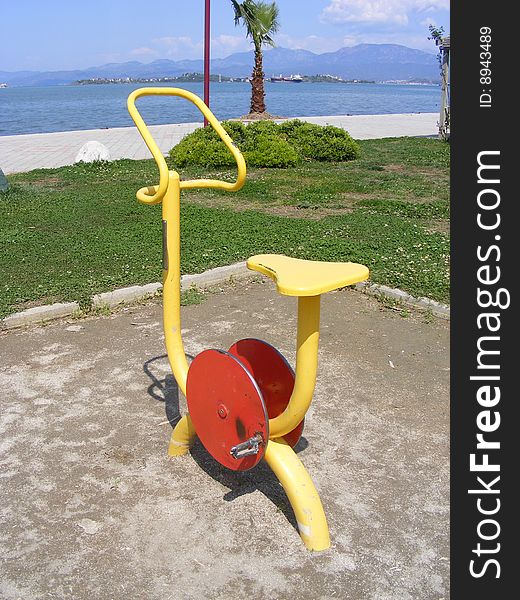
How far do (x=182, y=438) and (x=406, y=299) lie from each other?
2506 mm

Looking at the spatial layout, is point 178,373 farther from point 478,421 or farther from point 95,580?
point 478,421

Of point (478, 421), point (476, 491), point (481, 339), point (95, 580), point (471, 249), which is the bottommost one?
point (95, 580)

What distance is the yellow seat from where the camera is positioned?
2.33 meters

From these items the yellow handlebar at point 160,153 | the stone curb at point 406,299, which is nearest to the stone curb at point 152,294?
the stone curb at point 406,299

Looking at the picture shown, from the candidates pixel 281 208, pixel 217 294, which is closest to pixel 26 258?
pixel 217 294

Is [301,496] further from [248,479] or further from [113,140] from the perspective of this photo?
[113,140]

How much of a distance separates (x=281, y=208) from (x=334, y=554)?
6161 millimetres

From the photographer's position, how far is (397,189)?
30.7 ft

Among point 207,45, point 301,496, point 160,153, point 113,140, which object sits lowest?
point 301,496

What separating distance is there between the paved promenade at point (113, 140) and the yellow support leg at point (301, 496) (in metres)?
9.98

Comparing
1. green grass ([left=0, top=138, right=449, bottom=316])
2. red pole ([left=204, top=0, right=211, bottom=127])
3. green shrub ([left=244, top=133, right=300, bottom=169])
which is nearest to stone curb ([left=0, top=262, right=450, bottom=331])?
green grass ([left=0, top=138, right=449, bottom=316])

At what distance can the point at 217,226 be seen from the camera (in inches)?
280

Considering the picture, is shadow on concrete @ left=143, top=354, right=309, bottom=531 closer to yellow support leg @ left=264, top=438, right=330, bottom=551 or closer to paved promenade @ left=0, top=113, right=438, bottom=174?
yellow support leg @ left=264, top=438, right=330, bottom=551

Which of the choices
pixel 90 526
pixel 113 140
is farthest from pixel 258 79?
pixel 90 526
